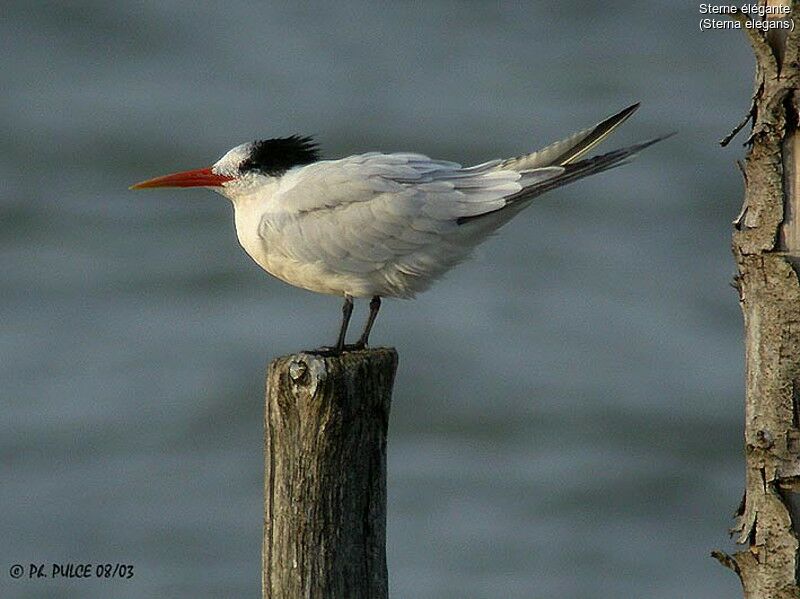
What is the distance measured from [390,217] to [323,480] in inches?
51.5

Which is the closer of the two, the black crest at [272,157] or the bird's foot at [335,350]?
the bird's foot at [335,350]

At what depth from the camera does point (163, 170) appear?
12.9 metres

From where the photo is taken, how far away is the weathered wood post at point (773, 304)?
126 inches

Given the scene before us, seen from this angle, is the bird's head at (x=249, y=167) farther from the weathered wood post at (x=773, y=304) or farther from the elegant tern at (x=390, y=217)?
the weathered wood post at (x=773, y=304)

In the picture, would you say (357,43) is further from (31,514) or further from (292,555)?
(292,555)

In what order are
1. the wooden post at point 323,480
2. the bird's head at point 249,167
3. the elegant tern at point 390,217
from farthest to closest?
the bird's head at point 249,167 < the elegant tern at point 390,217 < the wooden post at point 323,480

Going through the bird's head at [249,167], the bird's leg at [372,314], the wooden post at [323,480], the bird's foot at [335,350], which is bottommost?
the wooden post at [323,480]

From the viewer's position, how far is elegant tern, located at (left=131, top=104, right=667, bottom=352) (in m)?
4.91

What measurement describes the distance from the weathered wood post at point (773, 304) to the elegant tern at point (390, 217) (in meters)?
1.58

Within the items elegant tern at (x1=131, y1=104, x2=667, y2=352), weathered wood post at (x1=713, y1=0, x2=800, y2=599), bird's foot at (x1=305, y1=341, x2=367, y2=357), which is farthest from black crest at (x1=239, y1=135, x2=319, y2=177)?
weathered wood post at (x1=713, y1=0, x2=800, y2=599)

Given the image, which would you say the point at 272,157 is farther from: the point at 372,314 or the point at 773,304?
the point at 773,304

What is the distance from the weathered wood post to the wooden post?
3.59ft

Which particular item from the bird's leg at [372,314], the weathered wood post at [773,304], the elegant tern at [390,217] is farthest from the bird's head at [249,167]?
the weathered wood post at [773,304]

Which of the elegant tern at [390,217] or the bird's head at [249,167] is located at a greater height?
the bird's head at [249,167]
